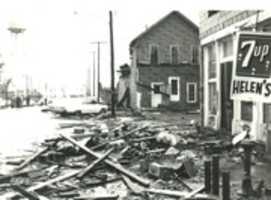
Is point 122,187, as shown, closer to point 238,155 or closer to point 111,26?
point 238,155

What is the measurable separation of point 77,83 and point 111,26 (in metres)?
152

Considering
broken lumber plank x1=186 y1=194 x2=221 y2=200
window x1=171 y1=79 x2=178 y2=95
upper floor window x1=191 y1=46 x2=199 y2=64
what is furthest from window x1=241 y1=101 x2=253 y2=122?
upper floor window x1=191 y1=46 x2=199 y2=64

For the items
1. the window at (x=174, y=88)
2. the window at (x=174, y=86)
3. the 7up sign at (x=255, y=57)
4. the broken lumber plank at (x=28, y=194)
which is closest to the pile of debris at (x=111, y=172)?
the broken lumber plank at (x=28, y=194)

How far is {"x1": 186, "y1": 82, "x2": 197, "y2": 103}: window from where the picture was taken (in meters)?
40.4

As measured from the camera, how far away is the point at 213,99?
16.0 metres

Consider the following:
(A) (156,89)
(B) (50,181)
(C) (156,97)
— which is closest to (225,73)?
(B) (50,181)

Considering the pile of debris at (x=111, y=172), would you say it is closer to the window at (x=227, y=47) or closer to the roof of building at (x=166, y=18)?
the window at (x=227, y=47)

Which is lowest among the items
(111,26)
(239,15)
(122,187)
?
(122,187)

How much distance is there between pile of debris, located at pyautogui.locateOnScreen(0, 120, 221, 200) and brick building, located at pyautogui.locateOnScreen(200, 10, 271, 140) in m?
1.59

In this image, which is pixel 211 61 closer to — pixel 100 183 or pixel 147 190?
pixel 100 183

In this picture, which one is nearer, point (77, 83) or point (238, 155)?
point (238, 155)

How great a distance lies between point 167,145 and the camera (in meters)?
12.8

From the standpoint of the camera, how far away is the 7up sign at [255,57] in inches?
182

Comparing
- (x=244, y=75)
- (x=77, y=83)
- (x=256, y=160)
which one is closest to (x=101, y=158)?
(x=256, y=160)
